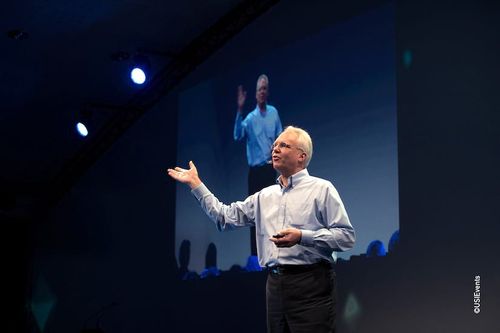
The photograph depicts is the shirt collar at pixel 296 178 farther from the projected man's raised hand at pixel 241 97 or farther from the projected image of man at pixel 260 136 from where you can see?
the projected man's raised hand at pixel 241 97

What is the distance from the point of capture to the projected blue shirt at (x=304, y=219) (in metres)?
2.88

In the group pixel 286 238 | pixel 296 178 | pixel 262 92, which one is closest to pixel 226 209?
pixel 296 178

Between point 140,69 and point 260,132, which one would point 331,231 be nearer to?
point 260,132

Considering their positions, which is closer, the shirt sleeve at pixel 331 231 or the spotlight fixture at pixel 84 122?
the shirt sleeve at pixel 331 231

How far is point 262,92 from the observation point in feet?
17.6

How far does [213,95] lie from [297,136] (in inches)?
121

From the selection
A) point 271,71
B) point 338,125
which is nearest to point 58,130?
point 271,71

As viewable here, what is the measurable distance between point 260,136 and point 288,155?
2243 millimetres

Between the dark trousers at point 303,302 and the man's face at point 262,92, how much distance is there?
2.57 meters

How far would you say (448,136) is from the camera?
4.00 metres

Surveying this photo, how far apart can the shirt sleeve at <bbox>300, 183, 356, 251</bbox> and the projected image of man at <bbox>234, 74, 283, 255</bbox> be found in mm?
2183

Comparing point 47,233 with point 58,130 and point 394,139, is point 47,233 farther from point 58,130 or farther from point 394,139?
point 394,139

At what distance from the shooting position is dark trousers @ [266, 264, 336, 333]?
2850mm

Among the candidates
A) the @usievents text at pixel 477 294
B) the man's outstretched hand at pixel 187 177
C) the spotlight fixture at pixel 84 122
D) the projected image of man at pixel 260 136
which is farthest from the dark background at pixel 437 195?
the spotlight fixture at pixel 84 122
